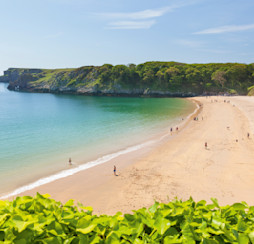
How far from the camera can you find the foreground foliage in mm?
2498

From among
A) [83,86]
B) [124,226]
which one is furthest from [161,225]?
[83,86]

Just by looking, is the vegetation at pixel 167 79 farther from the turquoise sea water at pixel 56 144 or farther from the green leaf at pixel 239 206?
the green leaf at pixel 239 206

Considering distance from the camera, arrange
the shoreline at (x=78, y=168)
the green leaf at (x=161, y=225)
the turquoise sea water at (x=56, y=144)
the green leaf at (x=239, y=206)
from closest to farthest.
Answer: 1. the green leaf at (x=161, y=225)
2. the green leaf at (x=239, y=206)
3. the shoreline at (x=78, y=168)
4. the turquoise sea water at (x=56, y=144)

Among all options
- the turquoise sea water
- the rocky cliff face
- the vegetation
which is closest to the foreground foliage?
the turquoise sea water

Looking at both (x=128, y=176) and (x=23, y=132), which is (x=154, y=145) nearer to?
(x=128, y=176)

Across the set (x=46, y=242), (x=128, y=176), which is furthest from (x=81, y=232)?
(x=128, y=176)

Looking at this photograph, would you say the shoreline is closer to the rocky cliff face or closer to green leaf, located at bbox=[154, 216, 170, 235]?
green leaf, located at bbox=[154, 216, 170, 235]

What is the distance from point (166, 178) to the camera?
1688 cm

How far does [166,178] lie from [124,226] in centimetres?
1498

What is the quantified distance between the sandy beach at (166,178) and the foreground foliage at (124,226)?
10.5 meters

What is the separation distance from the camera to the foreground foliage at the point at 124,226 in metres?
2.50

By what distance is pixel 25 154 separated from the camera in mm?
22781

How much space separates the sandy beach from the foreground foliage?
10474 mm

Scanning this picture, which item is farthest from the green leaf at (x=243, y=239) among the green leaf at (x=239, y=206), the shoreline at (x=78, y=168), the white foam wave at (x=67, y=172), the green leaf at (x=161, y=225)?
the white foam wave at (x=67, y=172)
